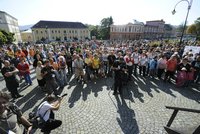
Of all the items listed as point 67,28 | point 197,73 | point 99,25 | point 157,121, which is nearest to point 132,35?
point 99,25

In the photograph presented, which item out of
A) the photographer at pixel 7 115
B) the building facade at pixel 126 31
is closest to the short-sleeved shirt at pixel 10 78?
the photographer at pixel 7 115

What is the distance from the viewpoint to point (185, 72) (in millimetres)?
7551

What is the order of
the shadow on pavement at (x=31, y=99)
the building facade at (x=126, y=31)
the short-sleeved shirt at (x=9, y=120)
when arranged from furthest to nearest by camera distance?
the building facade at (x=126, y=31) → the shadow on pavement at (x=31, y=99) → the short-sleeved shirt at (x=9, y=120)

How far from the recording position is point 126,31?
74688 millimetres

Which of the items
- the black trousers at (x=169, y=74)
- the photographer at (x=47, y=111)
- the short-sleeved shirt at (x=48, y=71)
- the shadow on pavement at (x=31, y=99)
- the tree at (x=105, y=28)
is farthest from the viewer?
the tree at (x=105, y=28)

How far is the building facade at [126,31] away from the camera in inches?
2918

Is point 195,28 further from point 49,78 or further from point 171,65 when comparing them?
point 49,78

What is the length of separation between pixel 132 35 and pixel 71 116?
77009mm

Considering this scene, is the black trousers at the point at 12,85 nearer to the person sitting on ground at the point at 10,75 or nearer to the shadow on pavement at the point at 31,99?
the person sitting on ground at the point at 10,75

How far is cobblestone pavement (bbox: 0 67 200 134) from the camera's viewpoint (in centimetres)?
442

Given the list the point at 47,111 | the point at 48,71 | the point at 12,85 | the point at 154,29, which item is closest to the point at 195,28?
the point at 154,29

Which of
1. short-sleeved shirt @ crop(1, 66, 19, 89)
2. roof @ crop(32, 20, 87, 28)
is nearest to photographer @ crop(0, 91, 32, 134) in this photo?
short-sleeved shirt @ crop(1, 66, 19, 89)

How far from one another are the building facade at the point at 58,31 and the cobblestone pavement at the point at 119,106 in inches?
2672

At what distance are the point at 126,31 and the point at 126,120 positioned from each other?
75.0 metres
